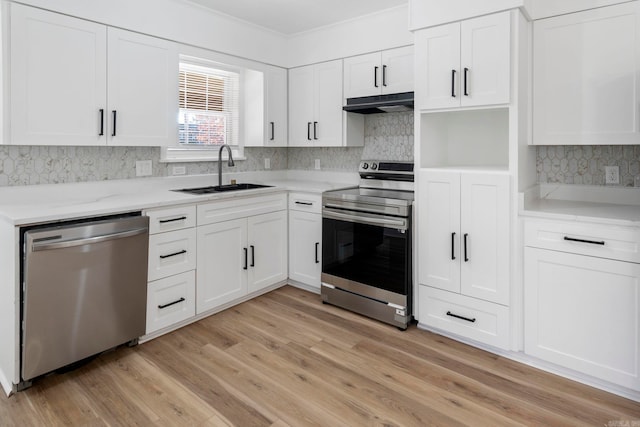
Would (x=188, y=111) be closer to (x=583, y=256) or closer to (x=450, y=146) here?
(x=450, y=146)

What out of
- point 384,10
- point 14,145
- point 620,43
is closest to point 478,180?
point 620,43

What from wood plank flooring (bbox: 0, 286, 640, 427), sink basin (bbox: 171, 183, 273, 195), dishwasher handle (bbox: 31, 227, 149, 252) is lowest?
wood plank flooring (bbox: 0, 286, 640, 427)

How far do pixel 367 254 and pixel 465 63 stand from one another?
151cm

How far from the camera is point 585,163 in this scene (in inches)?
111

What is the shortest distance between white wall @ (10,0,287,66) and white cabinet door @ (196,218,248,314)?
1564mm

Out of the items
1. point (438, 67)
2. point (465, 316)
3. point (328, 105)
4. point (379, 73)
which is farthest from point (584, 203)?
point (328, 105)

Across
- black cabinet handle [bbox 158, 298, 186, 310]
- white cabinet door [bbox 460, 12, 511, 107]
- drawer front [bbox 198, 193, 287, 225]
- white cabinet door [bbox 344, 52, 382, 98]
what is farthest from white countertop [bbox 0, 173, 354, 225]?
white cabinet door [bbox 460, 12, 511, 107]

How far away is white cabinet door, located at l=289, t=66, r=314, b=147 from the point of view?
4086 millimetres

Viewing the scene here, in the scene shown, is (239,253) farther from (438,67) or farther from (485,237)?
(438,67)

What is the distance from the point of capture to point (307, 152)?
14.8 feet

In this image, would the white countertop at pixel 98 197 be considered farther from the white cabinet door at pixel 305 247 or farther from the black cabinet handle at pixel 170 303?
the black cabinet handle at pixel 170 303

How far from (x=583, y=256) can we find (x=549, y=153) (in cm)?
99

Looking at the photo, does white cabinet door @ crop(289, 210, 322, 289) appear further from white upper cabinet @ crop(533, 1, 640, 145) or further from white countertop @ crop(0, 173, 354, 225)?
white upper cabinet @ crop(533, 1, 640, 145)

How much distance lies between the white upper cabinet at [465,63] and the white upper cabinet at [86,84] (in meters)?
1.97
